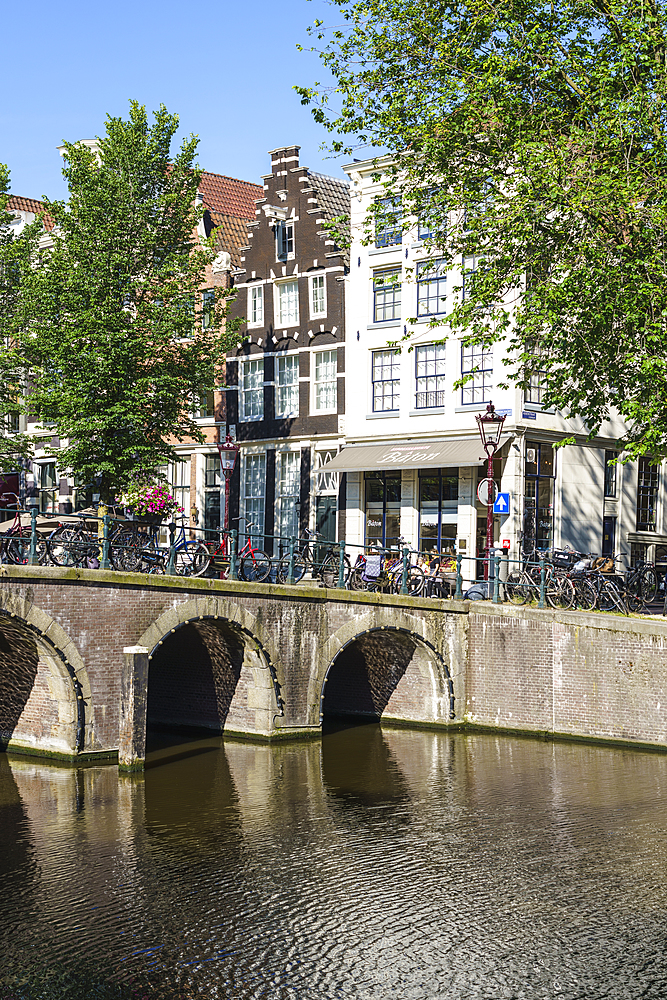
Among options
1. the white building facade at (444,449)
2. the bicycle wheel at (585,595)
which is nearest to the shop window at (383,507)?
the white building facade at (444,449)

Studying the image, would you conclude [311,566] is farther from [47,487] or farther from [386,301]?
[47,487]

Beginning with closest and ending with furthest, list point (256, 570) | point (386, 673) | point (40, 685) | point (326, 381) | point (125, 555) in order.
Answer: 1. point (40, 685)
2. point (125, 555)
3. point (256, 570)
4. point (386, 673)
5. point (326, 381)

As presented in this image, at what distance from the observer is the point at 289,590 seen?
67.6 feet

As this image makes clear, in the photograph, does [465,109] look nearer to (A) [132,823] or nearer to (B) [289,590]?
(B) [289,590]

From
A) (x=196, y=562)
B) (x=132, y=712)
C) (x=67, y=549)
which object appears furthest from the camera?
(x=196, y=562)

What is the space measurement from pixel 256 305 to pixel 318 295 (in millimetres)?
2454

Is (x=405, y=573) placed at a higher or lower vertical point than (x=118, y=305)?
lower

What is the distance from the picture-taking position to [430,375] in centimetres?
2903

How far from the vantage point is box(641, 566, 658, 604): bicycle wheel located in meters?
22.9

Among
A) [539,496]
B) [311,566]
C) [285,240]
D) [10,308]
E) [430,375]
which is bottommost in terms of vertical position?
[311,566]

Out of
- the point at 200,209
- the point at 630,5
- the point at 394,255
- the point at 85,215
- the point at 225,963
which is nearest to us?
the point at 225,963

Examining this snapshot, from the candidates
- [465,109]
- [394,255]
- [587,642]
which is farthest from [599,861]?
[394,255]

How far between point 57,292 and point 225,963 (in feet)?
60.9

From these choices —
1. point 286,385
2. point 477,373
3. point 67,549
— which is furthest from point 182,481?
point 67,549
